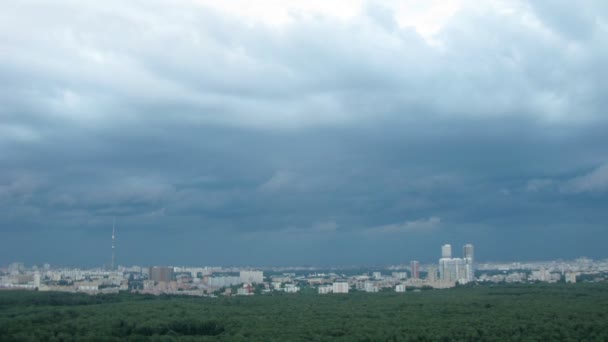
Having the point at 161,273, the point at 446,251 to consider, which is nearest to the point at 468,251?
the point at 446,251

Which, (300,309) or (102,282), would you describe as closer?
(300,309)

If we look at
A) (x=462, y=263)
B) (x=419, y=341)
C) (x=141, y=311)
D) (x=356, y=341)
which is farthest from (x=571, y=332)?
(x=462, y=263)

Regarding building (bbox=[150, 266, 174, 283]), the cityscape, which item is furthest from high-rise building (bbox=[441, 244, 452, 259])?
building (bbox=[150, 266, 174, 283])

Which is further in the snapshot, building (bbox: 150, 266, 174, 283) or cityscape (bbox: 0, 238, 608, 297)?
building (bbox: 150, 266, 174, 283)

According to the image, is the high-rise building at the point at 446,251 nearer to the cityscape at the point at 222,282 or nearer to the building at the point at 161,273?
the cityscape at the point at 222,282

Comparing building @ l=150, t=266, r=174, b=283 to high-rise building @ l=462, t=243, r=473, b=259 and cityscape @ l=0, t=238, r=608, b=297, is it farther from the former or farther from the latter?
high-rise building @ l=462, t=243, r=473, b=259

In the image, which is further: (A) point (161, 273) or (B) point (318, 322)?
(A) point (161, 273)

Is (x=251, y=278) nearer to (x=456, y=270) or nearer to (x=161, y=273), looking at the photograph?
(x=161, y=273)

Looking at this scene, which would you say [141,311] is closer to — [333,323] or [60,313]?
[60,313]
